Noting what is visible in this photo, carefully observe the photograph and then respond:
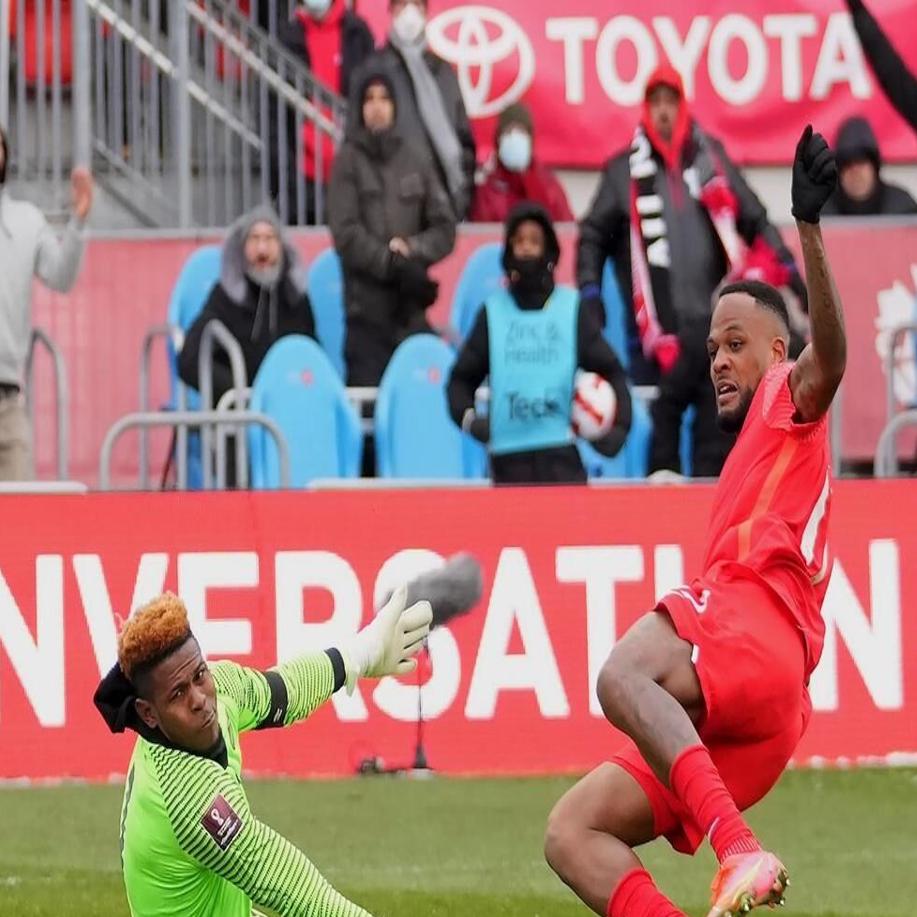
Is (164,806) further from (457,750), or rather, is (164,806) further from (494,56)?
(494,56)

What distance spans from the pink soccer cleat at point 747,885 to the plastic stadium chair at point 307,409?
7.63 metres

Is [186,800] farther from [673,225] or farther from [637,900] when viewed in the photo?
[673,225]

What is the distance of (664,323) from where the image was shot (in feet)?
47.3

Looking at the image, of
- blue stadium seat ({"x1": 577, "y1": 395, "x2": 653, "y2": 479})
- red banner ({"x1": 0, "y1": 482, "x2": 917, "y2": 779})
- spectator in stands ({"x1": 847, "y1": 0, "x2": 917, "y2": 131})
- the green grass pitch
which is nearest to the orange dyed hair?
the green grass pitch

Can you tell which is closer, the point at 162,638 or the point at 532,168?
the point at 162,638

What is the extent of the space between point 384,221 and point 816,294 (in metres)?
7.86

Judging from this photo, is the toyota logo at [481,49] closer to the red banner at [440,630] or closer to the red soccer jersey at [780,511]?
the red banner at [440,630]

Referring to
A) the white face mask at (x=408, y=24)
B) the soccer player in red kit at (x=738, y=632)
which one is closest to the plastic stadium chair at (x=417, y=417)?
the white face mask at (x=408, y=24)

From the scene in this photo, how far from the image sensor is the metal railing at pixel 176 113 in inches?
622

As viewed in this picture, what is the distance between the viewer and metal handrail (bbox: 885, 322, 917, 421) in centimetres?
1454

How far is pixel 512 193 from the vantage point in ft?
51.0

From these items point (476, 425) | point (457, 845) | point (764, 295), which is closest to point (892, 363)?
point (476, 425)

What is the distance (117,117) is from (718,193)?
397 cm

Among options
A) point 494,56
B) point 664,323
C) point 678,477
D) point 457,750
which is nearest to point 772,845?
point 457,750
